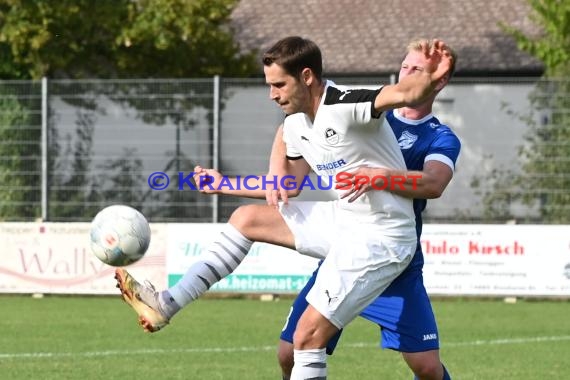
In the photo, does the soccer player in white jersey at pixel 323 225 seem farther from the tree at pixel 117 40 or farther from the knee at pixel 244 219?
the tree at pixel 117 40

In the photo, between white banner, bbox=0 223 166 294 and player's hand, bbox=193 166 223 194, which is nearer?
player's hand, bbox=193 166 223 194

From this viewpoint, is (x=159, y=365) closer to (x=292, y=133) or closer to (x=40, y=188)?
(x=292, y=133)

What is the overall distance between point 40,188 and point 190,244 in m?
2.55

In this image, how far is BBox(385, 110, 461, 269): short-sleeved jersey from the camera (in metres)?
6.84

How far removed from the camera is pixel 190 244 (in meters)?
16.6

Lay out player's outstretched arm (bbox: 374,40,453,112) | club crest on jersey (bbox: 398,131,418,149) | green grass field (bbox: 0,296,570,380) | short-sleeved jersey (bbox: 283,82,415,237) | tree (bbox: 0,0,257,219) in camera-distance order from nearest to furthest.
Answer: player's outstretched arm (bbox: 374,40,453,112) → short-sleeved jersey (bbox: 283,82,415,237) → club crest on jersey (bbox: 398,131,418,149) → green grass field (bbox: 0,296,570,380) → tree (bbox: 0,0,257,219)

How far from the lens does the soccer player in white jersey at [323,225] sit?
6285mm

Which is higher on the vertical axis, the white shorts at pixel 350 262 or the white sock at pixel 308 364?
the white shorts at pixel 350 262

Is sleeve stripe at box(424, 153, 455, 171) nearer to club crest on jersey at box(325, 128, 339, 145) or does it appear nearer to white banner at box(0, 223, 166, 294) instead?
club crest on jersey at box(325, 128, 339, 145)

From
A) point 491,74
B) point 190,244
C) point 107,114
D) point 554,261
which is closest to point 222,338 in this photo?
point 190,244

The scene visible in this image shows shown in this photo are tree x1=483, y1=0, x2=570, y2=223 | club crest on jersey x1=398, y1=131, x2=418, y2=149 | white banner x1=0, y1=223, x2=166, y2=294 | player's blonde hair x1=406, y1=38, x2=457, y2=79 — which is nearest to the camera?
player's blonde hair x1=406, y1=38, x2=457, y2=79

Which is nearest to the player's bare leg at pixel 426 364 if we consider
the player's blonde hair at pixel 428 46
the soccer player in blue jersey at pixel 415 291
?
the soccer player in blue jersey at pixel 415 291

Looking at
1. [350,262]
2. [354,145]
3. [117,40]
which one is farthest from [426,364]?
[117,40]

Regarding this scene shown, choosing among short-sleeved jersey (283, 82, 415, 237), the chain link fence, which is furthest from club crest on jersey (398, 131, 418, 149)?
the chain link fence
